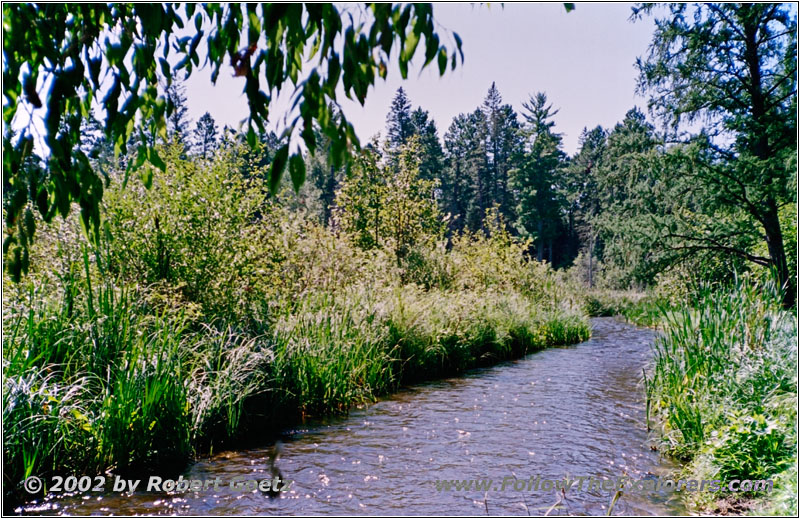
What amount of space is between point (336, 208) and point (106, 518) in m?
13.0

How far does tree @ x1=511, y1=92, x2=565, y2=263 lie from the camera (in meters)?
50.8

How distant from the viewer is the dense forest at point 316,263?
6.91 feet

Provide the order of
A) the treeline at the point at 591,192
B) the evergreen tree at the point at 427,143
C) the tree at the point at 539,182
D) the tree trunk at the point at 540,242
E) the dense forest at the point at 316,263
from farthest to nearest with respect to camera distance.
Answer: the evergreen tree at the point at 427,143
the tree at the point at 539,182
the tree trunk at the point at 540,242
the treeline at the point at 591,192
the dense forest at the point at 316,263

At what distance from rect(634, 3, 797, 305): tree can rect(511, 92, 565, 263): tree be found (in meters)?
33.1

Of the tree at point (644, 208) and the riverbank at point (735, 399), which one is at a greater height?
the tree at point (644, 208)

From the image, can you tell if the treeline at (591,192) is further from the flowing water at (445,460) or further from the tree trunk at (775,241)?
the flowing water at (445,460)

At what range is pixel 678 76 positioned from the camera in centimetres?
1652

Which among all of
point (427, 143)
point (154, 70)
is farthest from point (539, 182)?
point (154, 70)

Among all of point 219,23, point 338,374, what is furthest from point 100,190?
point 338,374

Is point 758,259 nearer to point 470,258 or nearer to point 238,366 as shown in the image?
point 470,258

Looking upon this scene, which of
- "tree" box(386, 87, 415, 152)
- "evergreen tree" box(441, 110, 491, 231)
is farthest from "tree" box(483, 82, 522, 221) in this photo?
"tree" box(386, 87, 415, 152)

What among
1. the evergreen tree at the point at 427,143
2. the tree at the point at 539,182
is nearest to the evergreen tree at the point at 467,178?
the evergreen tree at the point at 427,143

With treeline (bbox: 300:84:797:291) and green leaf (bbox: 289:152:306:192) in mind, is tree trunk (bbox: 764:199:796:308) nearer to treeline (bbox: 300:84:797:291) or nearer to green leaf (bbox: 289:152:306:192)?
treeline (bbox: 300:84:797:291)

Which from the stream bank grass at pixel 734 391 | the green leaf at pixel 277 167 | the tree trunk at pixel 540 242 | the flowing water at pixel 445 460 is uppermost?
the tree trunk at pixel 540 242
